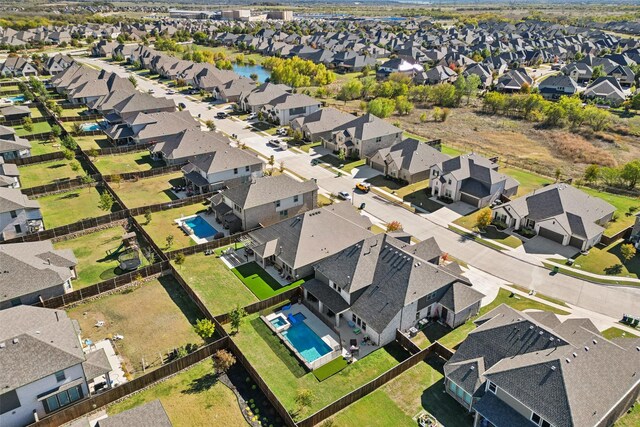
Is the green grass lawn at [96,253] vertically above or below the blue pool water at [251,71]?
above

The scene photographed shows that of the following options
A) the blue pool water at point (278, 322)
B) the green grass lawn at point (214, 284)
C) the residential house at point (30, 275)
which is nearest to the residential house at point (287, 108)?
the green grass lawn at point (214, 284)

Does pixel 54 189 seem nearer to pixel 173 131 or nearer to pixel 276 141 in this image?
pixel 173 131

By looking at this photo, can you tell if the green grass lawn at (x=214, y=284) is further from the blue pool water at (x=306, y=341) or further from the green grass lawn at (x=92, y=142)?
the green grass lawn at (x=92, y=142)

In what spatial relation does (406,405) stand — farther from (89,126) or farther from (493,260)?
(89,126)

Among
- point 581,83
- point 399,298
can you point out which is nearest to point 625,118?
point 581,83

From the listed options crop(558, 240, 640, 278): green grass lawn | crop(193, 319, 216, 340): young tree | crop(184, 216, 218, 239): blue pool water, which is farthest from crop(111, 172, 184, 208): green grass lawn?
crop(558, 240, 640, 278): green grass lawn

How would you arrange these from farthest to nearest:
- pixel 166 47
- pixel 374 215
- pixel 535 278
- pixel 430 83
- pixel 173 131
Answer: pixel 166 47, pixel 430 83, pixel 173 131, pixel 374 215, pixel 535 278
